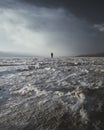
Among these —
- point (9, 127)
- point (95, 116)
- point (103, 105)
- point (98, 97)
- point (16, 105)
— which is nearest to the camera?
point (9, 127)

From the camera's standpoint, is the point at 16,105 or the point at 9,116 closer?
the point at 9,116

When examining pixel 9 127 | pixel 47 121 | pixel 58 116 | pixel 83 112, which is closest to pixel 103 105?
pixel 83 112

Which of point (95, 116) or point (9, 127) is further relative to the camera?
point (95, 116)

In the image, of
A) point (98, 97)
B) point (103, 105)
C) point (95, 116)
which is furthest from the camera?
point (98, 97)

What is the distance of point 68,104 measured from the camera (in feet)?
24.6

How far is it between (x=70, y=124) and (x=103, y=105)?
2043mm

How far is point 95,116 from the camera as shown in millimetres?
6164

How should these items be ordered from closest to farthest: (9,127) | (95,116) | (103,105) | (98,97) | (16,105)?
(9,127) → (95,116) → (103,105) → (16,105) → (98,97)

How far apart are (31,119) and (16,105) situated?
6.05ft

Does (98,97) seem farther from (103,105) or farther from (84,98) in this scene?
(103,105)

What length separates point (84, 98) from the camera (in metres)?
8.22

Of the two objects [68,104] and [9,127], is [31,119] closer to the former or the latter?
[9,127]

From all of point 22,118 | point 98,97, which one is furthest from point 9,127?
point 98,97

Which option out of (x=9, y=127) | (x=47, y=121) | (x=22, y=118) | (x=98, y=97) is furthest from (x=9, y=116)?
(x=98, y=97)
